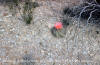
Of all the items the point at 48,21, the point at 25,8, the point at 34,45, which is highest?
the point at 25,8

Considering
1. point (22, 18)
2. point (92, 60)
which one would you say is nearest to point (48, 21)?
point (22, 18)

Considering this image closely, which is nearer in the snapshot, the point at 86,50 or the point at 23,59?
the point at 23,59

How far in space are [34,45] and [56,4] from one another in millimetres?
1588

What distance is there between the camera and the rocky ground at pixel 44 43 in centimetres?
347

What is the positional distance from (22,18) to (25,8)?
0.28 metres

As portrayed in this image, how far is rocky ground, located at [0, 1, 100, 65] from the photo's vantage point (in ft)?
11.4

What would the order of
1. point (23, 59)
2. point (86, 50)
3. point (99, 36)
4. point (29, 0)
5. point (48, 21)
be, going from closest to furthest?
point (23, 59) → point (86, 50) → point (99, 36) → point (48, 21) → point (29, 0)

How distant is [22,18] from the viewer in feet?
13.9

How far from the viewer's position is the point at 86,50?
144 inches

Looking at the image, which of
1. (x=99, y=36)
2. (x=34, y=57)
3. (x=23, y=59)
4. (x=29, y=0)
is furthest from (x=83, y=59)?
(x=29, y=0)

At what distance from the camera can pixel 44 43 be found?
3.74 meters

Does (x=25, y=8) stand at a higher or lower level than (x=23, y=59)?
higher

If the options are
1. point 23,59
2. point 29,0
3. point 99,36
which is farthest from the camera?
point 29,0

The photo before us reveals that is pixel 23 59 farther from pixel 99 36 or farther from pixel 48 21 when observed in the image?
pixel 99 36
